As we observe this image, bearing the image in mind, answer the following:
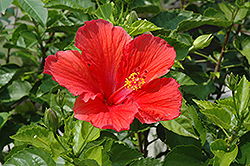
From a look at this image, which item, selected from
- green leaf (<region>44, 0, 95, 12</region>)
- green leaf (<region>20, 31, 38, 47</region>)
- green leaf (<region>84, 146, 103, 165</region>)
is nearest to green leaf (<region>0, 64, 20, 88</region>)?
green leaf (<region>20, 31, 38, 47</region>)

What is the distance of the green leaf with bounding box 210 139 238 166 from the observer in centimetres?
71

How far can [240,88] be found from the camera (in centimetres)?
74

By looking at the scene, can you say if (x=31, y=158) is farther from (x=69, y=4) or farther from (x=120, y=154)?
(x=69, y=4)

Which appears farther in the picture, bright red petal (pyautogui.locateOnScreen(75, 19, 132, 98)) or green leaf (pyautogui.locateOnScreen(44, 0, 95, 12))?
green leaf (pyautogui.locateOnScreen(44, 0, 95, 12))

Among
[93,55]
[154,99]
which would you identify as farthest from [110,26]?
[154,99]

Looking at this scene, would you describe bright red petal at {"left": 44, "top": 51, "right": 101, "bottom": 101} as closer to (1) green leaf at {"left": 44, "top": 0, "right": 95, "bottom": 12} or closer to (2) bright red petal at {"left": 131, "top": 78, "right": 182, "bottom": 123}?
(2) bright red petal at {"left": 131, "top": 78, "right": 182, "bottom": 123}

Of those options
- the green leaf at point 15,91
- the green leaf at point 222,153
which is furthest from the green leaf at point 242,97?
the green leaf at point 15,91

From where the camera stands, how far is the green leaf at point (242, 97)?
729 mm

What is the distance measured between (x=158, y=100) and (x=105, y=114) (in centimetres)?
14

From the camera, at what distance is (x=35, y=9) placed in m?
0.81

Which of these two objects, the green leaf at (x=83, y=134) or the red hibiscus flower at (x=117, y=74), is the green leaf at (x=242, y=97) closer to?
the red hibiscus flower at (x=117, y=74)

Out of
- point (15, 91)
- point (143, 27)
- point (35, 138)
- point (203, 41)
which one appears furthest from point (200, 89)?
point (15, 91)

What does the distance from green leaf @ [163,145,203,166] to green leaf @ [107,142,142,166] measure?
122mm

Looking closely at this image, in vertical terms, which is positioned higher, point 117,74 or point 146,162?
point 117,74
